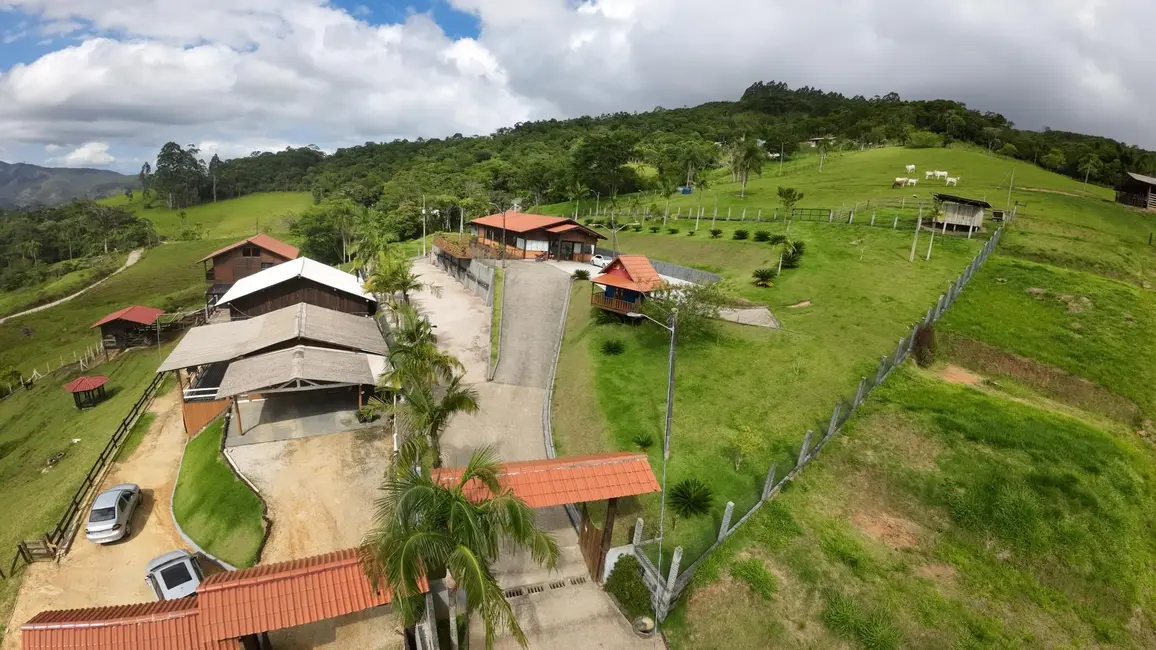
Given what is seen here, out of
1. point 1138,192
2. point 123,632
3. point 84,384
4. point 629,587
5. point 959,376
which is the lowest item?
point 84,384

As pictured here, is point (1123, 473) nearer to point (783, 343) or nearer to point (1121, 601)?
point (1121, 601)

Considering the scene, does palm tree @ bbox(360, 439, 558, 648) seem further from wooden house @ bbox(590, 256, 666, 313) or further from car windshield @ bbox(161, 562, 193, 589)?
wooden house @ bbox(590, 256, 666, 313)

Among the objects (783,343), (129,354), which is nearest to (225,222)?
(129,354)

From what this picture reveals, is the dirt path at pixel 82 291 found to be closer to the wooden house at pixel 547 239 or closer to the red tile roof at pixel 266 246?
the red tile roof at pixel 266 246

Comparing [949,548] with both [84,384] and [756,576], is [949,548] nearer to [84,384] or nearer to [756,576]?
[756,576]

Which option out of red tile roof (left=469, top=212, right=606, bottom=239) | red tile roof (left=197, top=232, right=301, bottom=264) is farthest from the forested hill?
red tile roof (left=197, top=232, right=301, bottom=264)

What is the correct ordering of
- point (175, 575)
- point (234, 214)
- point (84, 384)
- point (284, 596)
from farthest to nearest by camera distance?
1. point (234, 214)
2. point (84, 384)
3. point (175, 575)
4. point (284, 596)

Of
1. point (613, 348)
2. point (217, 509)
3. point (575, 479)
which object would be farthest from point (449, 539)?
point (613, 348)
